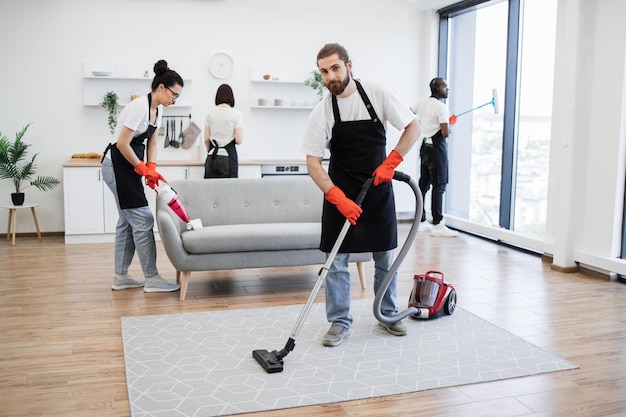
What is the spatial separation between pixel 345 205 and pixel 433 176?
12.0 ft

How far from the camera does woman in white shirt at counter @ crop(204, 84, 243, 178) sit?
5.44 m

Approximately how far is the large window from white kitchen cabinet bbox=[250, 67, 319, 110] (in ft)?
5.37

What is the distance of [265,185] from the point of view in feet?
15.6

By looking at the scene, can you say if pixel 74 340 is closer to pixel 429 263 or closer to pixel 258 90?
pixel 429 263

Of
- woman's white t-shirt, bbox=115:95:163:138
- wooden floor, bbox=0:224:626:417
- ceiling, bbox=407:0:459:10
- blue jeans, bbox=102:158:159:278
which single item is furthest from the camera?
ceiling, bbox=407:0:459:10

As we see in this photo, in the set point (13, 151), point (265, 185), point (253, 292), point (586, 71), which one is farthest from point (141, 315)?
point (586, 71)

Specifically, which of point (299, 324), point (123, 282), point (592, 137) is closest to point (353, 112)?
point (299, 324)

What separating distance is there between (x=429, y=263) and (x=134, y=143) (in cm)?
256

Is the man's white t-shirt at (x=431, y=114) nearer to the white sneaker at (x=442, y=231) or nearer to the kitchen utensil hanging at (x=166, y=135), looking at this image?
the white sneaker at (x=442, y=231)

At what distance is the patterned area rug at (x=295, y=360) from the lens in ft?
8.65

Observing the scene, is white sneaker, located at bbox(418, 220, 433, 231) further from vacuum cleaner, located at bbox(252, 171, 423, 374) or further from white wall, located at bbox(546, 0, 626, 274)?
vacuum cleaner, located at bbox(252, 171, 423, 374)

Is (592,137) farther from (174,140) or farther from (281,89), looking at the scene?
(174,140)

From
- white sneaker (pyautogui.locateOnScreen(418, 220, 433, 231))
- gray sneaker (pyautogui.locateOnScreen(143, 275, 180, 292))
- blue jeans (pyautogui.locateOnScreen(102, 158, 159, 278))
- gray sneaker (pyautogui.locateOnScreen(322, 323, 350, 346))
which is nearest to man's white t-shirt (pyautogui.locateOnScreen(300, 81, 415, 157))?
gray sneaker (pyautogui.locateOnScreen(322, 323, 350, 346))

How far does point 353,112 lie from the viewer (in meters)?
3.14
